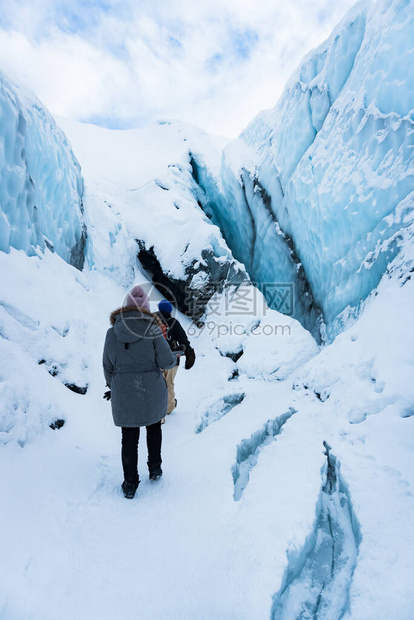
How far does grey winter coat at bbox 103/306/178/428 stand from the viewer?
2193 mm

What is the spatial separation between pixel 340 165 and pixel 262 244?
462cm

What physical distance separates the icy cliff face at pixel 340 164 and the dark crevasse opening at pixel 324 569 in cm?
442

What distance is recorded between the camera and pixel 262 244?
11.3 meters

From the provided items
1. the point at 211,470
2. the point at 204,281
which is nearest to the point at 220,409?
the point at 211,470

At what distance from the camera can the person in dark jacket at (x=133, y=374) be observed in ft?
7.20

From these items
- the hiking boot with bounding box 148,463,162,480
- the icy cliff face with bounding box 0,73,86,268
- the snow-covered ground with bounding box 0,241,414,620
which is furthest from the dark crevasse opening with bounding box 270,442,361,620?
the icy cliff face with bounding box 0,73,86,268

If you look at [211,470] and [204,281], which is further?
[204,281]

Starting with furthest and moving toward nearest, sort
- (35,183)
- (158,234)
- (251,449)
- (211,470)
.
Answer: (158,234)
(35,183)
(251,449)
(211,470)

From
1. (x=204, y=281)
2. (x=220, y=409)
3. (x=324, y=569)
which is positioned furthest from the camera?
(x=204, y=281)

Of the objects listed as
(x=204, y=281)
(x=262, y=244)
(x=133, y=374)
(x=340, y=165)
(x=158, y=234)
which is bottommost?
(x=133, y=374)

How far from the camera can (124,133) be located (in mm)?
21250

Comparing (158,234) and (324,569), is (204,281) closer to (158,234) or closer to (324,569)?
(158,234)

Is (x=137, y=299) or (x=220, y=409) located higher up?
(x=137, y=299)

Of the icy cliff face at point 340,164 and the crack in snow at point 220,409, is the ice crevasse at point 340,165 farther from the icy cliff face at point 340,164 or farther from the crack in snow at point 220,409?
the crack in snow at point 220,409
